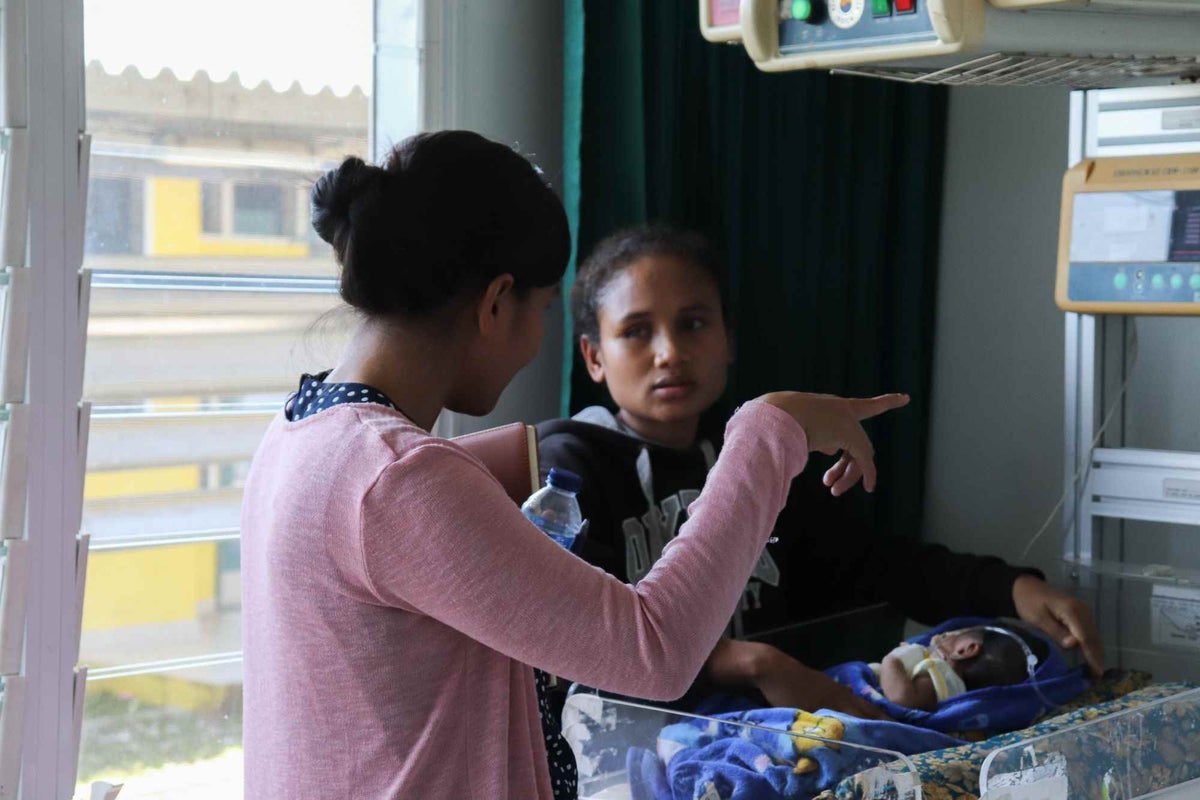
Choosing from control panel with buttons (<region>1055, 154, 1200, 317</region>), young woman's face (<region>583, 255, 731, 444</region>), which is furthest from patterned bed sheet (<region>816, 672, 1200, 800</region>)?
young woman's face (<region>583, 255, 731, 444</region>)

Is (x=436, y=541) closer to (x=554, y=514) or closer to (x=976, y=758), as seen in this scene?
(x=554, y=514)

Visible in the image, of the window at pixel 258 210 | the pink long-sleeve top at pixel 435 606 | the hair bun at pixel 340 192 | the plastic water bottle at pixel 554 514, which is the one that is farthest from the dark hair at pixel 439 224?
the window at pixel 258 210

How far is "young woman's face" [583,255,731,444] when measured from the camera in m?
2.02

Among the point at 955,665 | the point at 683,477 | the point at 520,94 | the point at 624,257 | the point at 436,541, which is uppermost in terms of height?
the point at 520,94

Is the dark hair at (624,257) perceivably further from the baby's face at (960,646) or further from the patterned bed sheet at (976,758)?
the patterned bed sheet at (976,758)

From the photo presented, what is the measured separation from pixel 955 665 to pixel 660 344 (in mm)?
640

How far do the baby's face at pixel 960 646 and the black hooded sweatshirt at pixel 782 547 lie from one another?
19 cm

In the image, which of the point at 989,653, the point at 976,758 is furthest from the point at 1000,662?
the point at 976,758

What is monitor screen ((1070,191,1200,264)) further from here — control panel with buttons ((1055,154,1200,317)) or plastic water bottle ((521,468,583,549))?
plastic water bottle ((521,468,583,549))

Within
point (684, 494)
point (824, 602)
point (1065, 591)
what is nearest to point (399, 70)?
point (684, 494)

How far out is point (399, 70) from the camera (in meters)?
2.12

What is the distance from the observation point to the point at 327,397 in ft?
3.41

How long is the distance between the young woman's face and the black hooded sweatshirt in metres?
0.06

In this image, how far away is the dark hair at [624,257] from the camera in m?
2.08
